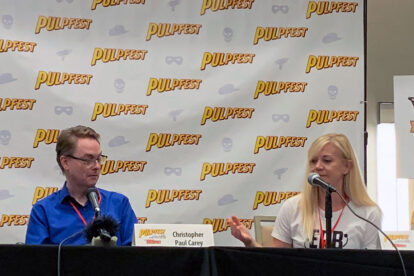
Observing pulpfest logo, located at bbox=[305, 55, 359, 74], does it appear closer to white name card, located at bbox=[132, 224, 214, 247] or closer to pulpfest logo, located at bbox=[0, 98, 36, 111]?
pulpfest logo, located at bbox=[0, 98, 36, 111]

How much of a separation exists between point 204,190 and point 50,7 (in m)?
1.55

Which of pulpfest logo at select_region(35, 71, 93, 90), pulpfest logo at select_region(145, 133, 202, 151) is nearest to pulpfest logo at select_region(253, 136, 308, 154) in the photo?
pulpfest logo at select_region(145, 133, 202, 151)

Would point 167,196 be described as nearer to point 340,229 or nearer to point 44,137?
point 44,137

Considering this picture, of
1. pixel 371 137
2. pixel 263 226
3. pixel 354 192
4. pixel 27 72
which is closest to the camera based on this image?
pixel 354 192

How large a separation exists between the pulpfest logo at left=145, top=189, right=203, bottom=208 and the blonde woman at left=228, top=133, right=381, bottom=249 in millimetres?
1263

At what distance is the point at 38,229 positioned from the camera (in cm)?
337

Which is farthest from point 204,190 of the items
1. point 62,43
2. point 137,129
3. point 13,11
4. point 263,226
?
point 13,11

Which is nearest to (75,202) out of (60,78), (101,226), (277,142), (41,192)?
(101,226)

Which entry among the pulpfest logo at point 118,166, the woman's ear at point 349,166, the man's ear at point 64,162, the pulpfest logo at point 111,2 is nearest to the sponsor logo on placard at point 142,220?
the pulpfest logo at point 118,166

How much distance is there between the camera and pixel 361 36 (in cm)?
488

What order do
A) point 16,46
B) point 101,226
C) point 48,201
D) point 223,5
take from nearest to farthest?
point 101,226
point 48,201
point 16,46
point 223,5

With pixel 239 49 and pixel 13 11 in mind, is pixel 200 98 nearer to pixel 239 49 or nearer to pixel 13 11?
pixel 239 49

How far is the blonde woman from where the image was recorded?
133 inches

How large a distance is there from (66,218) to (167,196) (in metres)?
1.33
